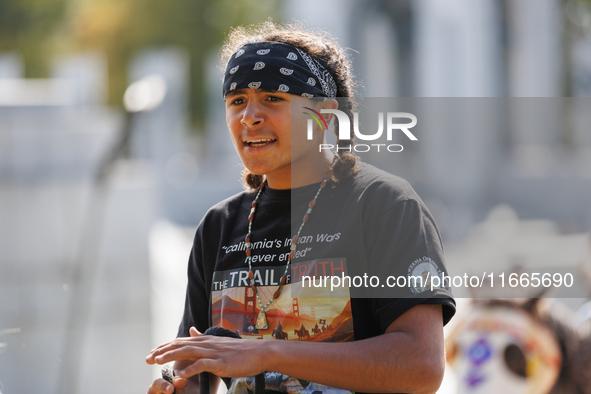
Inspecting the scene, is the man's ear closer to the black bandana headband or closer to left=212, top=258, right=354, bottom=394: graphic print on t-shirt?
the black bandana headband

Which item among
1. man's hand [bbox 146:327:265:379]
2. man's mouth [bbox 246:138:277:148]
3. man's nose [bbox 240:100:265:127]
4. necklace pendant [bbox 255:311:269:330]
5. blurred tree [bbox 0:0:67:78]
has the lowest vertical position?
man's hand [bbox 146:327:265:379]

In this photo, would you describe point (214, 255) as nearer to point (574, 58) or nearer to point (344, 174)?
point (344, 174)

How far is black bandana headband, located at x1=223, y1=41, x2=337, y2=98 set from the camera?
4.86 feet

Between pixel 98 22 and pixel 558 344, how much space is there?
16.2 m

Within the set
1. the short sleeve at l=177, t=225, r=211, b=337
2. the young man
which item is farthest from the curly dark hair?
the short sleeve at l=177, t=225, r=211, b=337

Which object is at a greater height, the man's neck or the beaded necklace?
the man's neck

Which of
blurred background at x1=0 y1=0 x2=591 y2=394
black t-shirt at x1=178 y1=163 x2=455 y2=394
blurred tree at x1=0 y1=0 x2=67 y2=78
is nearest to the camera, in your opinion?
black t-shirt at x1=178 y1=163 x2=455 y2=394

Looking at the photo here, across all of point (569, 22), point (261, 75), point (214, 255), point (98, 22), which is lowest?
point (214, 255)

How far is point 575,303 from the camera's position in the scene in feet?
11.2

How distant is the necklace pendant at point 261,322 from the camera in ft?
4.72

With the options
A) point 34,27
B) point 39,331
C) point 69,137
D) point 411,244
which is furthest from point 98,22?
point 411,244

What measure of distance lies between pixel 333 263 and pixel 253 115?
0.41m

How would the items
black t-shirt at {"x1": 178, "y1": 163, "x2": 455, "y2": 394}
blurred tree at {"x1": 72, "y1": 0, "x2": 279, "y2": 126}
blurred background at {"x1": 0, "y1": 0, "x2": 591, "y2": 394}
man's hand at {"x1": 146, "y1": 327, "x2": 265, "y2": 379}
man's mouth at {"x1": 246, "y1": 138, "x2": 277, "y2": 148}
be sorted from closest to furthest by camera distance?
1. man's hand at {"x1": 146, "y1": 327, "x2": 265, "y2": 379}
2. black t-shirt at {"x1": 178, "y1": 163, "x2": 455, "y2": 394}
3. man's mouth at {"x1": 246, "y1": 138, "x2": 277, "y2": 148}
4. blurred background at {"x1": 0, "y1": 0, "x2": 591, "y2": 394}
5. blurred tree at {"x1": 72, "y1": 0, "x2": 279, "y2": 126}

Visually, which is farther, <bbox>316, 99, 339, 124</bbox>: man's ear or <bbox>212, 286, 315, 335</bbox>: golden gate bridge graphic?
<bbox>316, 99, 339, 124</bbox>: man's ear
